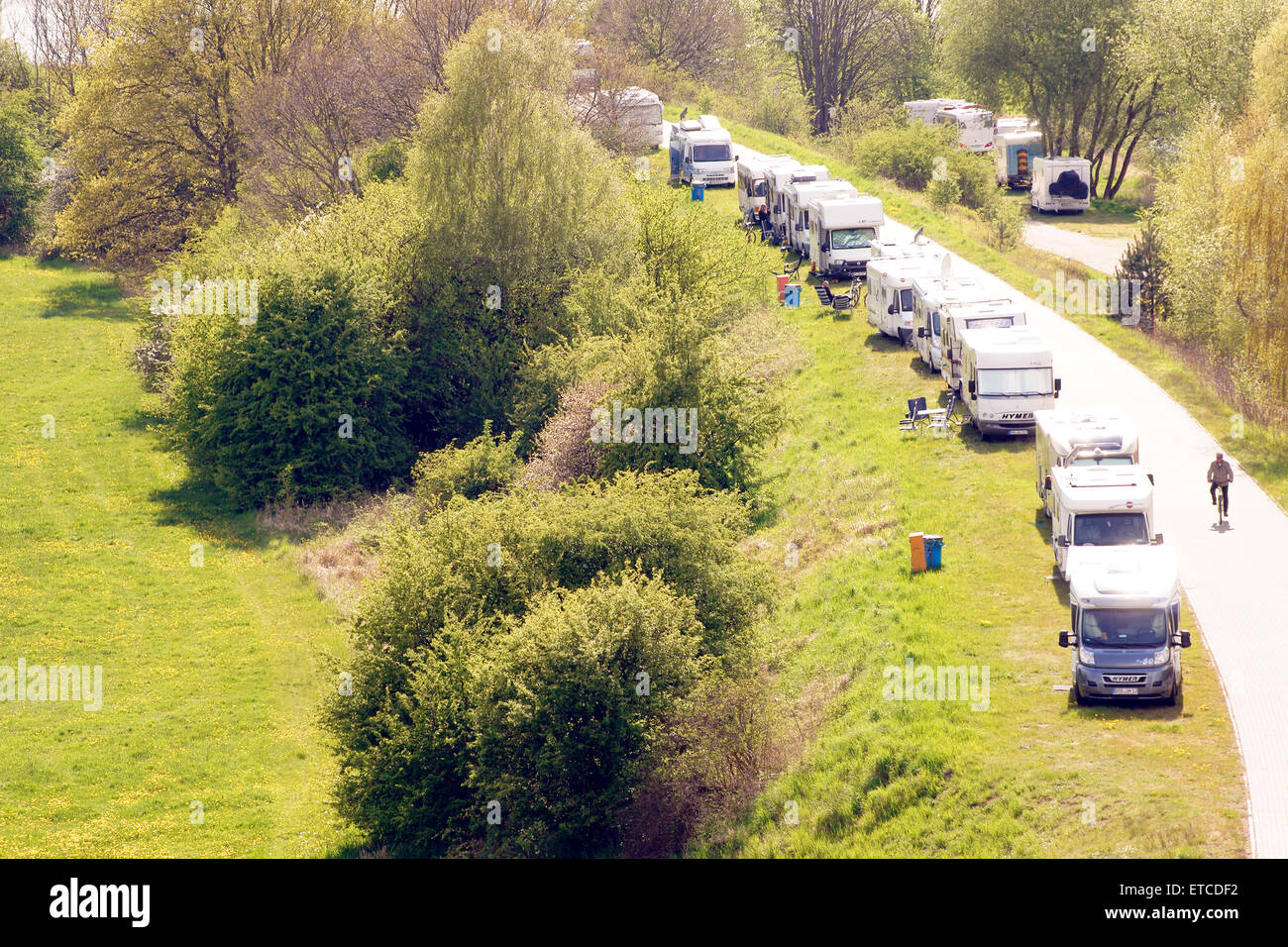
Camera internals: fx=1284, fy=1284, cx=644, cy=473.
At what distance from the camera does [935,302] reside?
38719mm

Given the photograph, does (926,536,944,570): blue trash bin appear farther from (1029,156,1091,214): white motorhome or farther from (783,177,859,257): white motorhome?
(1029,156,1091,214): white motorhome

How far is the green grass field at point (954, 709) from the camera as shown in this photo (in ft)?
63.6

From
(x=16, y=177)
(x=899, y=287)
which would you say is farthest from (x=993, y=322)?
(x=16, y=177)

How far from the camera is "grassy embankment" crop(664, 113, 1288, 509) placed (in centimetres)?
3266

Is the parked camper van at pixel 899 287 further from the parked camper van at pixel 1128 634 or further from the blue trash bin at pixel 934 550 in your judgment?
the parked camper van at pixel 1128 634

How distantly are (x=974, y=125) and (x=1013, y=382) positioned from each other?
2121 inches

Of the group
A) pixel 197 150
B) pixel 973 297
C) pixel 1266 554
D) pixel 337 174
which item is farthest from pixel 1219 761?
pixel 197 150

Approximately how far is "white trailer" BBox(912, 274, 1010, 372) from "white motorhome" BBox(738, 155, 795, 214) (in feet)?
64.5

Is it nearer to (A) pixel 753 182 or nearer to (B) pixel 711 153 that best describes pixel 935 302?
(A) pixel 753 182

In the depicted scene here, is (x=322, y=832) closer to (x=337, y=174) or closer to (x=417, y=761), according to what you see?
(x=417, y=761)

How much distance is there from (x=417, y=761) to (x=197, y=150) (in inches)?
2059

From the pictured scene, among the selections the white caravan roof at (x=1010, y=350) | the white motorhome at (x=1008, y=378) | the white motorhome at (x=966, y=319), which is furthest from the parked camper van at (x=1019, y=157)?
the white motorhome at (x=1008, y=378)

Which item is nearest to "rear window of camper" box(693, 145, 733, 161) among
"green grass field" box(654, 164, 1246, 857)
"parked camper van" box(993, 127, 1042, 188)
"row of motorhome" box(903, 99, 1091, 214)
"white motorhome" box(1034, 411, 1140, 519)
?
"row of motorhome" box(903, 99, 1091, 214)

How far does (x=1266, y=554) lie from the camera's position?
26281 millimetres
